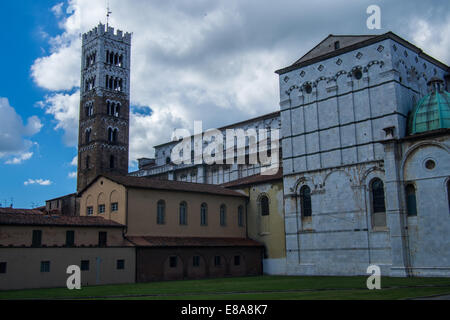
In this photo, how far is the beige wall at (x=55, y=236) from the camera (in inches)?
1273

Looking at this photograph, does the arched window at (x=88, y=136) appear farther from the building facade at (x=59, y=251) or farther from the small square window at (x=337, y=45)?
the small square window at (x=337, y=45)

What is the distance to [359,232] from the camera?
36.8 meters

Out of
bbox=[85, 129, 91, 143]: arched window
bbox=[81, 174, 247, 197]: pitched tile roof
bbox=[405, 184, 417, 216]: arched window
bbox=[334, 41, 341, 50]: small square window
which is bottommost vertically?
bbox=[405, 184, 417, 216]: arched window

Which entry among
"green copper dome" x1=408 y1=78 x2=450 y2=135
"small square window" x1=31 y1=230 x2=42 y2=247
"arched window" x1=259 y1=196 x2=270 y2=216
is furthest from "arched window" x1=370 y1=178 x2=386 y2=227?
"small square window" x1=31 y1=230 x2=42 y2=247

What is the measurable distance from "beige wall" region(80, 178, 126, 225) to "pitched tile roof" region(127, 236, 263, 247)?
229 centimetres

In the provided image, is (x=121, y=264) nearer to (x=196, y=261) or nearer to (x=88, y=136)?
(x=196, y=261)

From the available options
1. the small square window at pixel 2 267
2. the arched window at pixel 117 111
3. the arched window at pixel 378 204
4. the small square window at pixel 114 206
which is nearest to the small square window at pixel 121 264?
the small square window at pixel 114 206

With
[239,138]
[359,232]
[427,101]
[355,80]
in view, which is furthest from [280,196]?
[239,138]

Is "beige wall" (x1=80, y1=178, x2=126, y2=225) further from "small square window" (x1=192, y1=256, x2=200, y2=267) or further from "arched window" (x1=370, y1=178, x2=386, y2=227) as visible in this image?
"arched window" (x1=370, y1=178, x2=386, y2=227)

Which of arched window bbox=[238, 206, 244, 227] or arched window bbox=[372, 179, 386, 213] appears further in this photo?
arched window bbox=[238, 206, 244, 227]

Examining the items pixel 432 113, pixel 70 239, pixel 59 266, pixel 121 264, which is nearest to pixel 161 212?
pixel 121 264

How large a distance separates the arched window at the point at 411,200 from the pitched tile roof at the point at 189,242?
51.7ft

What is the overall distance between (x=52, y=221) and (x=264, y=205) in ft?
66.1

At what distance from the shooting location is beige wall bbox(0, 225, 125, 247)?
3234 cm
